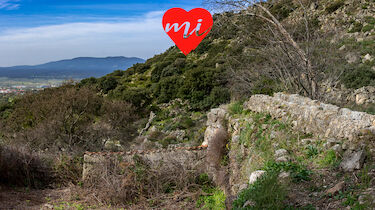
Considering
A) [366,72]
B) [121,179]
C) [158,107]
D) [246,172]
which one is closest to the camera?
[246,172]

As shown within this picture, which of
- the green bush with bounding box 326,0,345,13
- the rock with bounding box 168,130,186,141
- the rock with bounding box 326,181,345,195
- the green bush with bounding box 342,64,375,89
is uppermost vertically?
the green bush with bounding box 326,0,345,13

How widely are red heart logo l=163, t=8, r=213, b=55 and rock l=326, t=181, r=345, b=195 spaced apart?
5129mm

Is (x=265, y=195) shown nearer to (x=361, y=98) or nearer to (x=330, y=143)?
(x=330, y=143)

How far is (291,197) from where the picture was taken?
122 inches

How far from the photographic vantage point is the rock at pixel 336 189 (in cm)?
292

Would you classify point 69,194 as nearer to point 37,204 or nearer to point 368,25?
point 37,204

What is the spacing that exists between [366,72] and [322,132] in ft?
31.3

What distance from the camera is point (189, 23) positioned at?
25.2ft

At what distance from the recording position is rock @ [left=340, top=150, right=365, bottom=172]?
314 cm

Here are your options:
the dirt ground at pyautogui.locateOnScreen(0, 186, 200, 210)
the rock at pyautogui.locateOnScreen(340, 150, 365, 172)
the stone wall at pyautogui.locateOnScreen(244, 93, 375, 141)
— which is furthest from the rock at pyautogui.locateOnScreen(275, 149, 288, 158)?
the dirt ground at pyautogui.locateOnScreen(0, 186, 200, 210)

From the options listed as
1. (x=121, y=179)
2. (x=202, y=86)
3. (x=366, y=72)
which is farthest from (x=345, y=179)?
(x=202, y=86)

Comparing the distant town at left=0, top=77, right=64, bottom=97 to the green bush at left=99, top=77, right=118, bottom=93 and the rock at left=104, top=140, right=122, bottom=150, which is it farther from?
the rock at left=104, top=140, right=122, bottom=150

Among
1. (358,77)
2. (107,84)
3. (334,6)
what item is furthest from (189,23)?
(107,84)

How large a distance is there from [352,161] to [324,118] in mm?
1049
